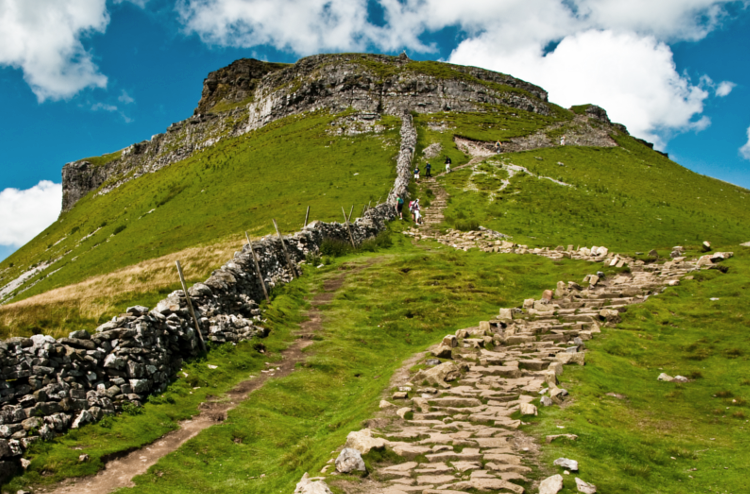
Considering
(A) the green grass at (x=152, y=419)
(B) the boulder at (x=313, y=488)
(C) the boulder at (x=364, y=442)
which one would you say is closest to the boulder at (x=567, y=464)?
(C) the boulder at (x=364, y=442)

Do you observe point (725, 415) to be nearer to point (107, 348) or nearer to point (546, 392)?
point (546, 392)

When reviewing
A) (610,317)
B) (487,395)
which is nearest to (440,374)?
(487,395)

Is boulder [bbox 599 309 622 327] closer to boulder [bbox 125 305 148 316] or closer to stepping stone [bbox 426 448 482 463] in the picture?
stepping stone [bbox 426 448 482 463]

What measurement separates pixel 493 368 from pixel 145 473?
9425mm

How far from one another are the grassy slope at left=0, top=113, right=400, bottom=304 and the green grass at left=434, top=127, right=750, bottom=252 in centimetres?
1251

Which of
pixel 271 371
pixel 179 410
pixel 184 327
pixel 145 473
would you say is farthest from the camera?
pixel 271 371

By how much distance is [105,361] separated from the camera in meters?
11.7

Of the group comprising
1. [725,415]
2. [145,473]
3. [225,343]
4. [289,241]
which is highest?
[289,241]

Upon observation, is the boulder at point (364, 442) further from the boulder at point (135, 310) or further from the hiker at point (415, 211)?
the hiker at point (415, 211)

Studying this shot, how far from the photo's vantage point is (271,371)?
627 inches

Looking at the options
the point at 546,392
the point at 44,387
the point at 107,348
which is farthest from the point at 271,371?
the point at 546,392

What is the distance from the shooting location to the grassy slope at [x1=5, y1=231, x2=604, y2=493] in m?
9.85

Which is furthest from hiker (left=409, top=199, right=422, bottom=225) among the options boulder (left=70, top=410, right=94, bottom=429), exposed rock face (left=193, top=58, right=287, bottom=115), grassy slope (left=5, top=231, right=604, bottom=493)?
exposed rock face (left=193, top=58, right=287, bottom=115)

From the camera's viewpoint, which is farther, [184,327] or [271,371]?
[271,371]
